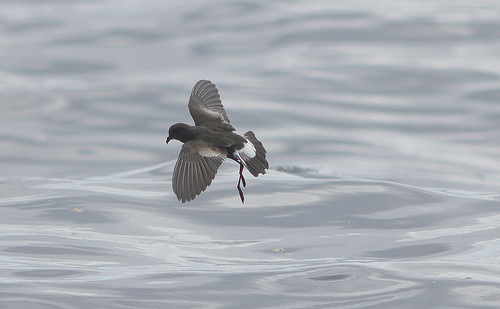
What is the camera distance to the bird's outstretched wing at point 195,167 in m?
3.86

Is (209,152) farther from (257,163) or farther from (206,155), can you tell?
(257,163)

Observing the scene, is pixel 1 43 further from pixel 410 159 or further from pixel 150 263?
pixel 150 263

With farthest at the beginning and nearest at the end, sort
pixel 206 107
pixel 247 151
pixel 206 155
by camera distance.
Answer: pixel 206 107 < pixel 247 151 < pixel 206 155

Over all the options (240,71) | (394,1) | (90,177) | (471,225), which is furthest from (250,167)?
(394,1)

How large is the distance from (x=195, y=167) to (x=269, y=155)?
513cm

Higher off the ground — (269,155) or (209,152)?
(209,152)

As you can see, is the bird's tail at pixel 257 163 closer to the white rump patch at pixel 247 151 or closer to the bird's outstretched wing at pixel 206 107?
the white rump patch at pixel 247 151

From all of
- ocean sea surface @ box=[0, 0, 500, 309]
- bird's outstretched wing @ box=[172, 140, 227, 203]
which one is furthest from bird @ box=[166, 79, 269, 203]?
ocean sea surface @ box=[0, 0, 500, 309]

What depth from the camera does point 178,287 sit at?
4121mm

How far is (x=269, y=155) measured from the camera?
9.09m

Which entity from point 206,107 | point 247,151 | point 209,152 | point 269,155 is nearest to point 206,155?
point 209,152

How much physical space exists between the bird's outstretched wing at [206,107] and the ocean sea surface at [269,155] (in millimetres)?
880

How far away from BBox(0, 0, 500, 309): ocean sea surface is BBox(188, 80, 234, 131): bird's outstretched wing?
2.89ft

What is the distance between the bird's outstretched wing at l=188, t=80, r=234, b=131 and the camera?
4.54 m
